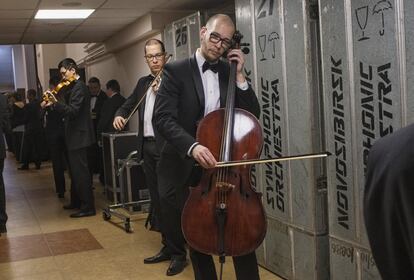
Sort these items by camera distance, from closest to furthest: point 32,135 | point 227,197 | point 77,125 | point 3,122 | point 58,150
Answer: point 227,197 < point 3,122 < point 77,125 < point 58,150 < point 32,135

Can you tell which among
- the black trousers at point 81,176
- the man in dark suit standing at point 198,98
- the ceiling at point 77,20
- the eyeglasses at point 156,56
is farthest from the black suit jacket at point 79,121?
the man in dark suit standing at point 198,98

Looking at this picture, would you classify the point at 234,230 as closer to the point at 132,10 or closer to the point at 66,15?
the point at 132,10

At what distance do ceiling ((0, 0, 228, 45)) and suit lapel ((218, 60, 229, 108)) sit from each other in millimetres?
2624

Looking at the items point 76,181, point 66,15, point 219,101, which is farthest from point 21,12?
point 219,101

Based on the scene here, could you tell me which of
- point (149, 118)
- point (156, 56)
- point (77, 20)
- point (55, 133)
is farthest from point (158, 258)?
point (77, 20)

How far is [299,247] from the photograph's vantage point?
3088 mm

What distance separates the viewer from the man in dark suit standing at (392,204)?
644 millimetres

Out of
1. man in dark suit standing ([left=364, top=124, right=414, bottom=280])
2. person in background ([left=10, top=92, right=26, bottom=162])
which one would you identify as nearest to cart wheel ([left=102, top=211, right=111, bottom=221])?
man in dark suit standing ([left=364, top=124, right=414, bottom=280])

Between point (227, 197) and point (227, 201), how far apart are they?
0.7 inches

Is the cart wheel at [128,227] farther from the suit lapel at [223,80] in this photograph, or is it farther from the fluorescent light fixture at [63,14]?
the suit lapel at [223,80]

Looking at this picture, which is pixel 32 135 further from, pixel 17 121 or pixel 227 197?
pixel 227 197

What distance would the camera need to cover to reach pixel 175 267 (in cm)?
344

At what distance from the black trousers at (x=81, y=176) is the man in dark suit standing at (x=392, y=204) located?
4619 mm

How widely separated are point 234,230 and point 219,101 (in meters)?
0.63
